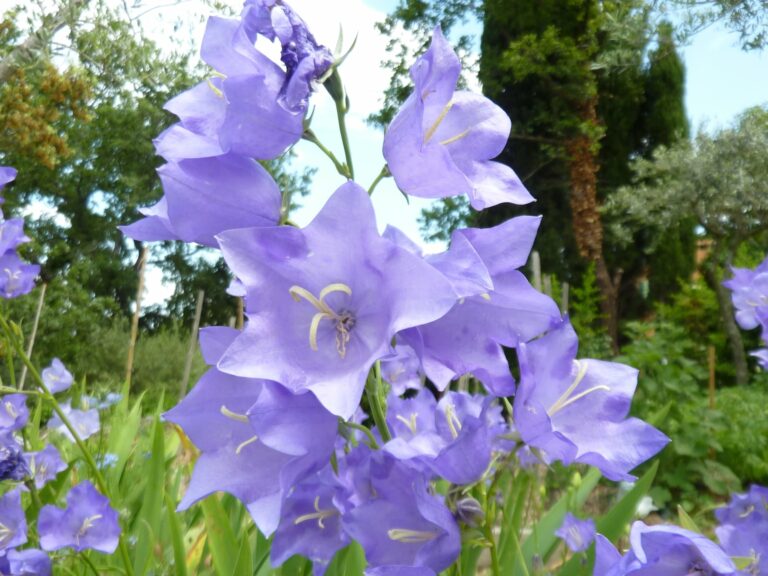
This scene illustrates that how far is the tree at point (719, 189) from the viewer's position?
32.2 ft

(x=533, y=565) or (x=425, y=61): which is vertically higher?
(x=425, y=61)

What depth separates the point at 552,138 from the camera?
12.0 metres

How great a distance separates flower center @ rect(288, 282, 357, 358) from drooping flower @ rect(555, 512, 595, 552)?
1.29 meters

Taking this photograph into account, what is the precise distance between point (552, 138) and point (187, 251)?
957cm

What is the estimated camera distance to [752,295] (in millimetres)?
1768

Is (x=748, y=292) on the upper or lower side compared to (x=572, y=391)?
lower

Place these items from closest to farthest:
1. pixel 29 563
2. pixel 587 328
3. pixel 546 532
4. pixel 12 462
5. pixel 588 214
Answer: pixel 29 563, pixel 12 462, pixel 546 532, pixel 587 328, pixel 588 214

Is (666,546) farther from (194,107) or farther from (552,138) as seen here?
(552,138)

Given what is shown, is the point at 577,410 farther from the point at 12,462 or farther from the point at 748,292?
the point at 748,292

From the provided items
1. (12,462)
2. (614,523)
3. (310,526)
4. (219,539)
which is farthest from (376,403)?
(12,462)

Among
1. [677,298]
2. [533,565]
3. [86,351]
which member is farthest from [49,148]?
[533,565]

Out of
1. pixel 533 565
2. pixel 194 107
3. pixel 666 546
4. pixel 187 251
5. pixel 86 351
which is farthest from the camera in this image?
pixel 187 251

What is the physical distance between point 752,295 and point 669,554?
143 centimetres

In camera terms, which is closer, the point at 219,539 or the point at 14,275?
the point at 219,539
